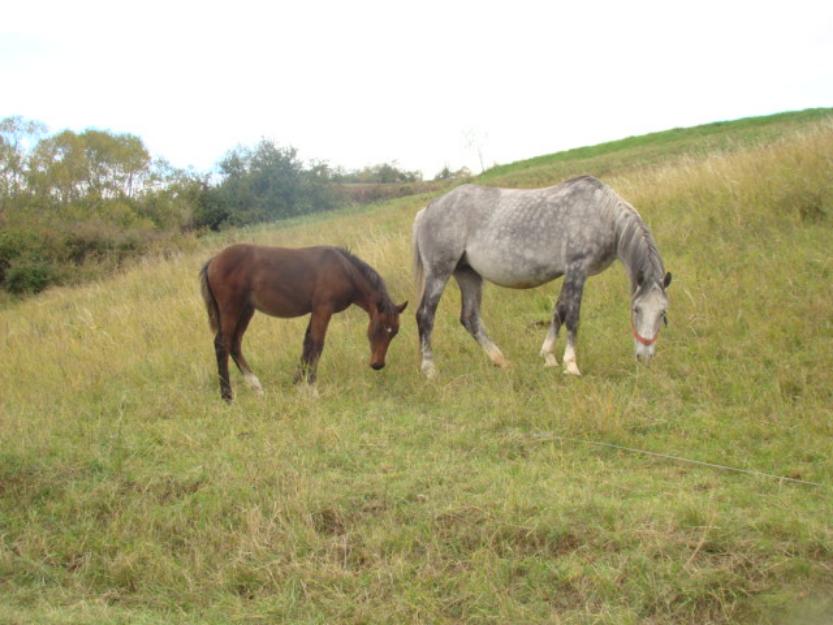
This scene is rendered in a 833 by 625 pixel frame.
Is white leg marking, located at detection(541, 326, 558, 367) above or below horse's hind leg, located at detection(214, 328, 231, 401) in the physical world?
below

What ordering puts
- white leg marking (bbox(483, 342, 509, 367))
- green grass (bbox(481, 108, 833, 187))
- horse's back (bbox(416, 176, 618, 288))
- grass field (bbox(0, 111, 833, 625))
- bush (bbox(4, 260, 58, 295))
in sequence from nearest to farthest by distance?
grass field (bbox(0, 111, 833, 625)) → horse's back (bbox(416, 176, 618, 288)) → white leg marking (bbox(483, 342, 509, 367)) → green grass (bbox(481, 108, 833, 187)) → bush (bbox(4, 260, 58, 295))

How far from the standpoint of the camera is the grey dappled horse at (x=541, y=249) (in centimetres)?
732

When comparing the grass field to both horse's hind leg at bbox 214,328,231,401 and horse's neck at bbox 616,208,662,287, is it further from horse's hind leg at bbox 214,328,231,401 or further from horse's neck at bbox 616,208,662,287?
horse's neck at bbox 616,208,662,287

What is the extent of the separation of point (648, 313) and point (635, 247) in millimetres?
674

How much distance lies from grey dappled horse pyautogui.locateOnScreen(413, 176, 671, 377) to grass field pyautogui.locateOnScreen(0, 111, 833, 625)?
484mm

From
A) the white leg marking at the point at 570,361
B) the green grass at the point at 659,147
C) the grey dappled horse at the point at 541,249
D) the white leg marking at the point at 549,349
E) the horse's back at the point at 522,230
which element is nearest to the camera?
the grey dappled horse at the point at 541,249

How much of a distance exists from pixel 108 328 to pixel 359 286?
6.46 m

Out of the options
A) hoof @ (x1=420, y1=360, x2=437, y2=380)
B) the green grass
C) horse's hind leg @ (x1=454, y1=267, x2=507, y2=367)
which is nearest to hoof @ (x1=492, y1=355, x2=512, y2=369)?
horse's hind leg @ (x1=454, y1=267, x2=507, y2=367)

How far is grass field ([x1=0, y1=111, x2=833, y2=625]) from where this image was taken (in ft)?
12.8

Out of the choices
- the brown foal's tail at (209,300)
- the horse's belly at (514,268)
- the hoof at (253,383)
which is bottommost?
the hoof at (253,383)

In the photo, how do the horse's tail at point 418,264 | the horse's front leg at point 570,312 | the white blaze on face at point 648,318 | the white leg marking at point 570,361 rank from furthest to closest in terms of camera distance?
the horse's tail at point 418,264 → the horse's front leg at point 570,312 → the white leg marking at point 570,361 → the white blaze on face at point 648,318

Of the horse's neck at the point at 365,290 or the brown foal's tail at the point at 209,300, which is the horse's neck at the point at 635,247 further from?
the brown foal's tail at the point at 209,300

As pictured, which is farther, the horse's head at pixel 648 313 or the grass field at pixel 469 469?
the horse's head at pixel 648 313

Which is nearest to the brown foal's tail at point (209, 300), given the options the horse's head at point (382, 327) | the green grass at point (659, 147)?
the horse's head at point (382, 327)
